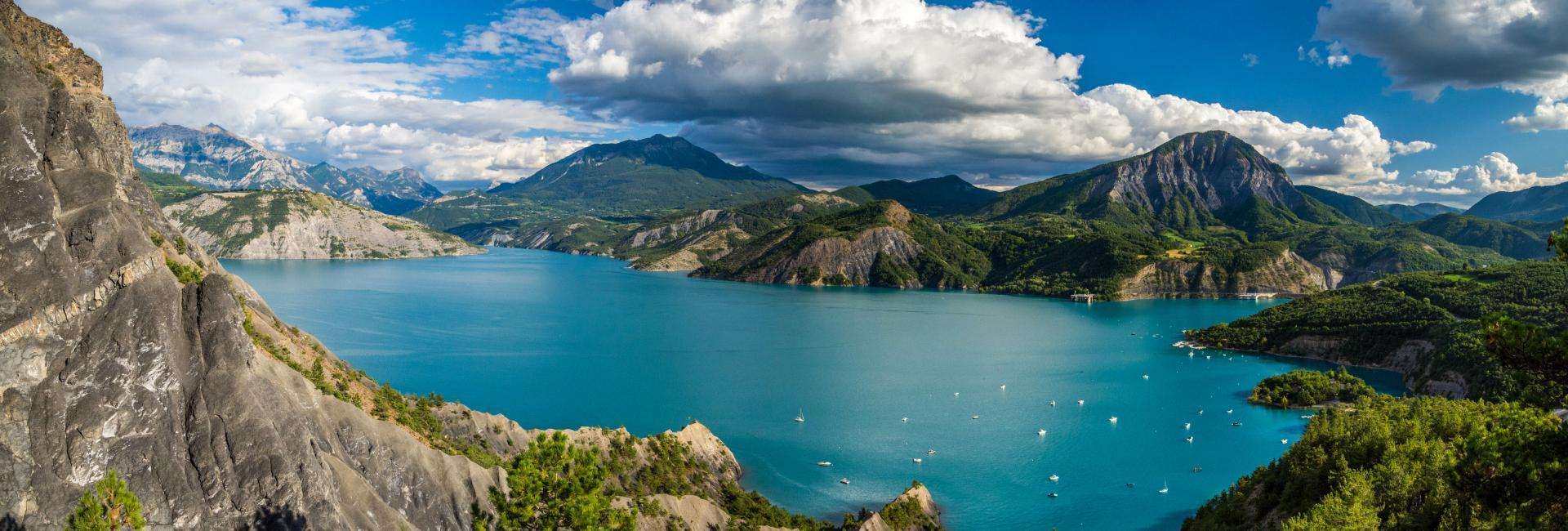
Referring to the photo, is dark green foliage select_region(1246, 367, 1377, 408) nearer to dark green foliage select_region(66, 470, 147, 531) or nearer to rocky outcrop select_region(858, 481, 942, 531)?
rocky outcrop select_region(858, 481, 942, 531)

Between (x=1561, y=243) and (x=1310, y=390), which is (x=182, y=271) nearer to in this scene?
(x=1561, y=243)

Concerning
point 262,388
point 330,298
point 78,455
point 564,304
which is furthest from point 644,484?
point 330,298

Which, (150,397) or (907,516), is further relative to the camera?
(907,516)

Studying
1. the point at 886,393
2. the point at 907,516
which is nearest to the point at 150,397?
the point at 907,516

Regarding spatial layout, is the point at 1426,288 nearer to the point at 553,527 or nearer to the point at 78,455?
the point at 553,527

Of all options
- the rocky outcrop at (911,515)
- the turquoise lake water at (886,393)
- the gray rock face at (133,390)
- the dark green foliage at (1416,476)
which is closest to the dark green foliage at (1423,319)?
the turquoise lake water at (886,393)

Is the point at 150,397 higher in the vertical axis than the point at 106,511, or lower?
higher

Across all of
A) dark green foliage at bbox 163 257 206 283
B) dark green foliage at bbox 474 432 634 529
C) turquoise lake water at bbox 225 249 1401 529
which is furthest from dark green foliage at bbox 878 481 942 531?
dark green foliage at bbox 163 257 206 283
